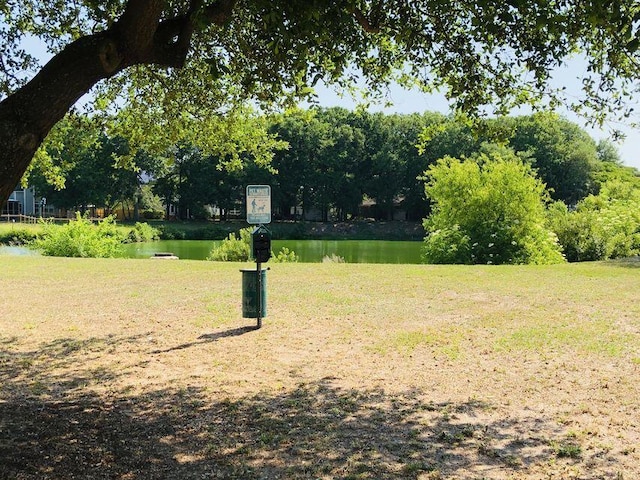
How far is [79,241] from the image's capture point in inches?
907

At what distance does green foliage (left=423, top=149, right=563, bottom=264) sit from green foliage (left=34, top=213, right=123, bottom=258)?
12397 mm

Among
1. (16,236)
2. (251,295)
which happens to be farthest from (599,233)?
(16,236)

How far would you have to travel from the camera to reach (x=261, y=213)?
8.28 meters

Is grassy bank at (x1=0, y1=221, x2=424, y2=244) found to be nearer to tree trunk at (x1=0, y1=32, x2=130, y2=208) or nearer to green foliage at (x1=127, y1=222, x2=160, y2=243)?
green foliage at (x1=127, y1=222, x2=160, y2=243)

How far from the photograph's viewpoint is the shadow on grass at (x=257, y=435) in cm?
387

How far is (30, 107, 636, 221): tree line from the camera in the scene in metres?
61.2

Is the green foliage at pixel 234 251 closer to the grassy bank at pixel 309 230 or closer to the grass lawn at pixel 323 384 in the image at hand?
the grass lawn at pixel 323 384

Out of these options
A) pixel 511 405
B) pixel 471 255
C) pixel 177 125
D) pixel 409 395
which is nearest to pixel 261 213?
pixel 177 125

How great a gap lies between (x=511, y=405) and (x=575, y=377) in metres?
1.21

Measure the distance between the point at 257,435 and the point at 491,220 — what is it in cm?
1740

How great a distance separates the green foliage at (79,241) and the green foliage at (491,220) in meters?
12.4

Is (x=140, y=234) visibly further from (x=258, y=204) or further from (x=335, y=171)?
(x=258, y=204)

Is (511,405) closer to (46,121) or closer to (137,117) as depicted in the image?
(46,121)

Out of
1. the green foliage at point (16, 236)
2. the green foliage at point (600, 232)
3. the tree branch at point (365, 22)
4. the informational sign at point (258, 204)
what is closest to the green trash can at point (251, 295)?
the informational sign at point (258, 204)
